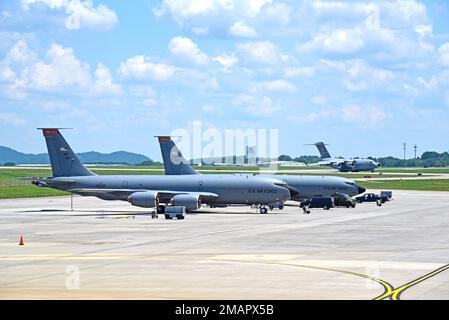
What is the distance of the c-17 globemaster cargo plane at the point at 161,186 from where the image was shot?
91.5 m

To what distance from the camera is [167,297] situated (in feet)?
107

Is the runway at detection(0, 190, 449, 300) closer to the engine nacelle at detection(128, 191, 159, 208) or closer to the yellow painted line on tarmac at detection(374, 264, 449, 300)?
the yellow painted line on tarmac at detection(374, 264, 449, 300)

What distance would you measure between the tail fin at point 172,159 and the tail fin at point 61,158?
1272 cm

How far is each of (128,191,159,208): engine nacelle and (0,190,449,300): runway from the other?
3.27m

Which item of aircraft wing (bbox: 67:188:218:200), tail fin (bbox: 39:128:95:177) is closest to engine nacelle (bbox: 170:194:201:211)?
aircraft wing (bbox: 67:188:218:200)

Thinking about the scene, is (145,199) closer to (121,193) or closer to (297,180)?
(121,193)

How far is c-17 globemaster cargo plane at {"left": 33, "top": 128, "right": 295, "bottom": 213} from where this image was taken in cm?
9150

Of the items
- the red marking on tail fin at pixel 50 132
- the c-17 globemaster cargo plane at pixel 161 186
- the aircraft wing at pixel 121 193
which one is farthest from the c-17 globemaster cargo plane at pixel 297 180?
the red marking on tail fin at pixel 50 132

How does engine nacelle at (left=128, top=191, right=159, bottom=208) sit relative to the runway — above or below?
above

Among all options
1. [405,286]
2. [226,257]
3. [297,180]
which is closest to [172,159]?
[297,180]

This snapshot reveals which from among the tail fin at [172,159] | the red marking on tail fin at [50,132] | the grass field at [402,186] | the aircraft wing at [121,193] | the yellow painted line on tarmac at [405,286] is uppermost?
the red marking on tail fin at [50,132]

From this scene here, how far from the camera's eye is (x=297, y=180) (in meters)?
104

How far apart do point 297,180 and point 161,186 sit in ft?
61.6

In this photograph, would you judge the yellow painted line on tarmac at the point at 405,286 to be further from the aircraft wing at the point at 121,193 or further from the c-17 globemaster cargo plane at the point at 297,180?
the c-17 globemaster cargo plane at the point at 297,180
